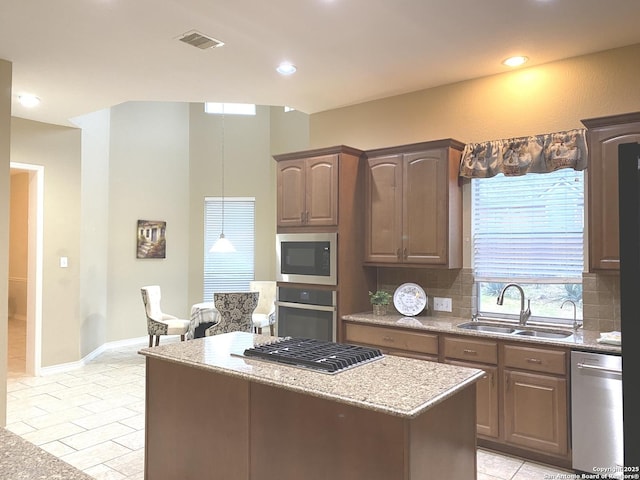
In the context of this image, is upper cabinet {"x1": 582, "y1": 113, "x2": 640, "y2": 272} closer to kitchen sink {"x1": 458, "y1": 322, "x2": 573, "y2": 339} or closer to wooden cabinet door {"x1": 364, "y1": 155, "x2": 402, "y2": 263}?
kitchen sink {"x1": 458, "y1": 322, "x2": 573, "y2": 339}

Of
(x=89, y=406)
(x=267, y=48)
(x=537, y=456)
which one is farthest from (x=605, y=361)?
(x=89, y=406)

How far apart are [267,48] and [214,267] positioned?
16.6ft

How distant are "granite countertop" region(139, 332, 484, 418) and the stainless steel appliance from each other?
62.3 inches

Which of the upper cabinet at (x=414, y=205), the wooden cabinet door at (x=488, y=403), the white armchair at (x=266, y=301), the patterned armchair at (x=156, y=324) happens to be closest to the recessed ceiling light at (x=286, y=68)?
the upper cabinet at (x=414, y=205)

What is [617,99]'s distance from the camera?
3.40 metres

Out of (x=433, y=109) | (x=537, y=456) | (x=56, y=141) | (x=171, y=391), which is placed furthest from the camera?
(x=56, y=141)

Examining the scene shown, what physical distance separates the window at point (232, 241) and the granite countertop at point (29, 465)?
6549 mm

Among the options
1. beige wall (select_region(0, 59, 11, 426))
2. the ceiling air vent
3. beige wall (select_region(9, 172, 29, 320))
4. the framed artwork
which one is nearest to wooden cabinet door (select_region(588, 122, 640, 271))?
the ceiling air vent

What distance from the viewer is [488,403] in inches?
134

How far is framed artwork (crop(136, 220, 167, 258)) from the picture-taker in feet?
24.1

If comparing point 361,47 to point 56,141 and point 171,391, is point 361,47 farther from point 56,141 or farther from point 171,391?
point 56,141

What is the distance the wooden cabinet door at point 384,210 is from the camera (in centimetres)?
415

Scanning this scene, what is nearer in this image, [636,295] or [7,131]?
[636,295]

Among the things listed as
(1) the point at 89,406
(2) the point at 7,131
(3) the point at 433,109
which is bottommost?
(1) the point at 89,406
